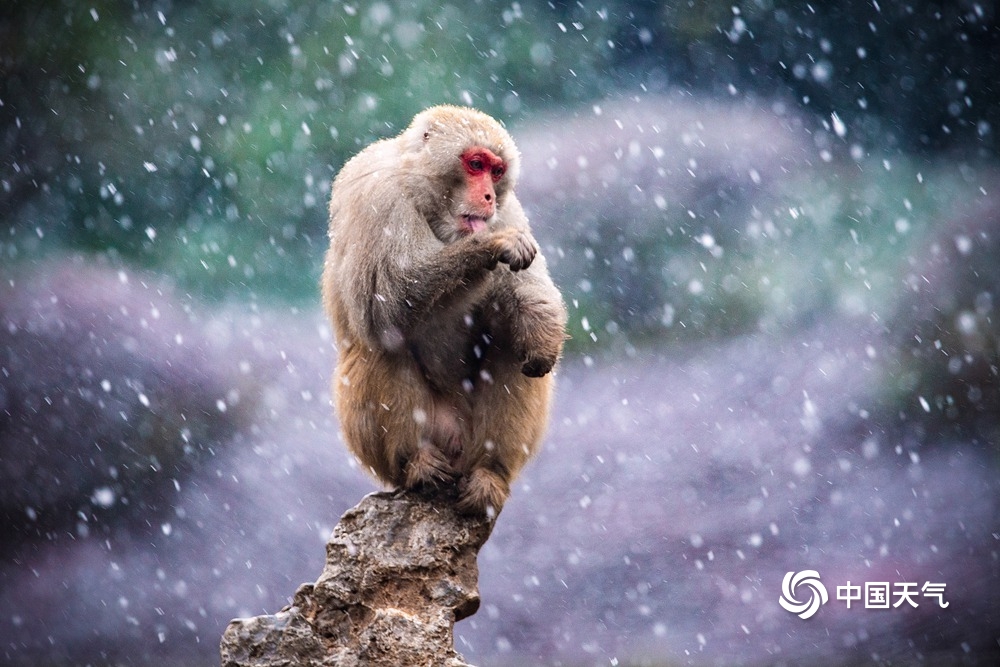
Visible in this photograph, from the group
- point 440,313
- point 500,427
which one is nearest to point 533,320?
point 440,313

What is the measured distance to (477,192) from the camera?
4.21 metres

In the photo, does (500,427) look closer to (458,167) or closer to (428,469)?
(428,469)

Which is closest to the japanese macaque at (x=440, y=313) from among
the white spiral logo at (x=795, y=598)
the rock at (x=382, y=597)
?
the rock at (x=382, y=597)

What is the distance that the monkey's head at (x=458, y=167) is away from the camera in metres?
4.23

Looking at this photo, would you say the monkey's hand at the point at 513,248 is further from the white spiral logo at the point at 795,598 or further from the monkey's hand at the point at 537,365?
the white spiral logo at the point at 795,598

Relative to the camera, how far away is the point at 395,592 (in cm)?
416

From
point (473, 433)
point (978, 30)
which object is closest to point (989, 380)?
point (978, 30)

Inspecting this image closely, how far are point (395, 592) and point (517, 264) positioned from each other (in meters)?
1.38

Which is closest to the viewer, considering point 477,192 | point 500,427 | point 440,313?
point 477,192

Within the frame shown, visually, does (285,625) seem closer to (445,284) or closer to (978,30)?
(445,284)

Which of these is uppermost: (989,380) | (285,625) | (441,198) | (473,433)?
(989,380)

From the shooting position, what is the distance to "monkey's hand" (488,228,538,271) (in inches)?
154

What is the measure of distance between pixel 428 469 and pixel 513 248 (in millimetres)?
1012

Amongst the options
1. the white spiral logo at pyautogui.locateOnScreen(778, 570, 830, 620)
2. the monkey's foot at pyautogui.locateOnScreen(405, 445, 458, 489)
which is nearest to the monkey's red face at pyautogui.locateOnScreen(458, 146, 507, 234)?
the monkey's foot at pyautogui.locateOnScreen(405, 445, 458, 489)
